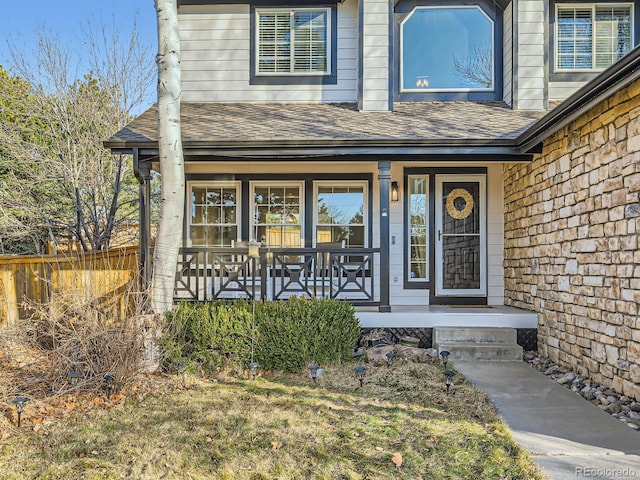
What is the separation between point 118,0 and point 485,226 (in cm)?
912

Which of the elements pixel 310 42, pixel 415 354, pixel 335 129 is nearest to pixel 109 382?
pixel 415 354

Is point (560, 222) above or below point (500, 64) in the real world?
below

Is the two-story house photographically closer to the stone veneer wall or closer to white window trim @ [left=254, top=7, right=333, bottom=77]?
white window trim @ [left=254, top=7, right=333, bottom=77]

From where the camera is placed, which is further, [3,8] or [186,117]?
[3,8]

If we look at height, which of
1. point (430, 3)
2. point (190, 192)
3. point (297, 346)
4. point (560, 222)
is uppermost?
point (430, 3)

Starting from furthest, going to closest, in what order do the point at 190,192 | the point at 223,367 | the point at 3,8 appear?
1. the point at 3,8
2. the point at 190,192
3. the point at 223,367

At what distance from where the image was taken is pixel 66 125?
893 cm

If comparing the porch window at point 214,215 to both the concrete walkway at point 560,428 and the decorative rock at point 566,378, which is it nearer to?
the concrete walkway at point 560,428

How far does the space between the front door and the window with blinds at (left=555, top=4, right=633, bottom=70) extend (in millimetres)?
2528

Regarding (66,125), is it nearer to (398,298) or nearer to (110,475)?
(398,298)

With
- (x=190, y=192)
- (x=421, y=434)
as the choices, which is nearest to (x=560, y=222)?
(x=421, y=434)

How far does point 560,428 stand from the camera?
3.31 metres

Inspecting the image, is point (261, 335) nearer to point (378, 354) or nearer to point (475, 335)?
point (378, 354)

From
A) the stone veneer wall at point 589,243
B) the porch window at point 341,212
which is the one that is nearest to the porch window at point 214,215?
the porch window at point 341,212
